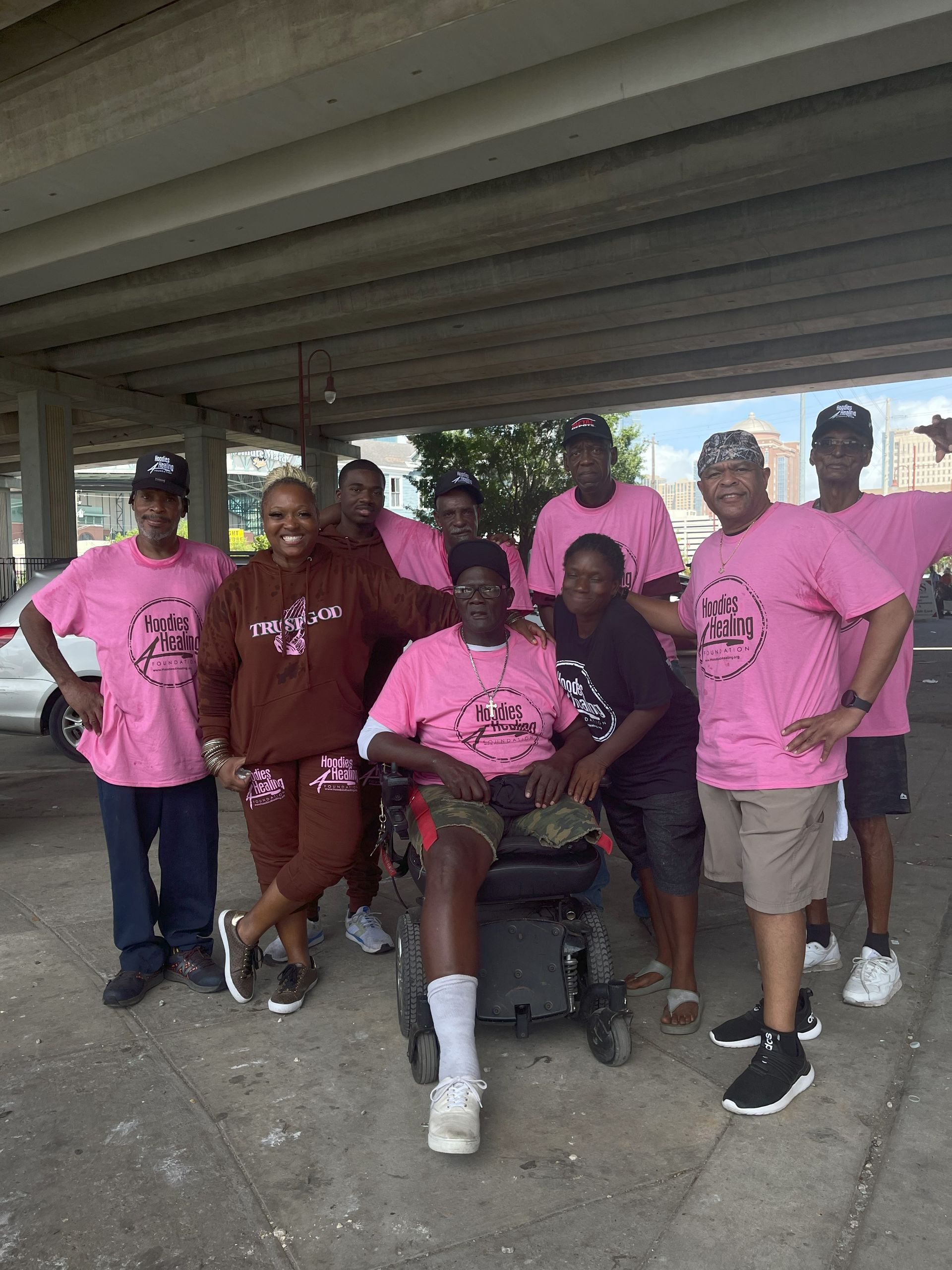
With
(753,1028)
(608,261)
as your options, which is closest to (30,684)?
(753,1028)

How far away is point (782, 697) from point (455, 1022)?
130cm

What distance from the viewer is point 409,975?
2.91 m

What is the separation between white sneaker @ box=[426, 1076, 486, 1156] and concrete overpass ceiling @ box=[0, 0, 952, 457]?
22.5ft

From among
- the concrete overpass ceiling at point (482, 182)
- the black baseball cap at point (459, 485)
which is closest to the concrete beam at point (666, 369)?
the concrete overpass ceiling at point (482, 182)

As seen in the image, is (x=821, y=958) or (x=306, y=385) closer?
(x=821, y=958)

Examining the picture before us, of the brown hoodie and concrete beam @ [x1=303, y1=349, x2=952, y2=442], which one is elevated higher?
concrete beam @ [x1=303, y1=349, x2=952, y2=442]

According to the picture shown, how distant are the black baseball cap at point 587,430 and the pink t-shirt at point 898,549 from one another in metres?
1.00

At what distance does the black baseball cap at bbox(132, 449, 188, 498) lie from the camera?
134 inches

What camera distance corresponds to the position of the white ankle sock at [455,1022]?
8.32 feet

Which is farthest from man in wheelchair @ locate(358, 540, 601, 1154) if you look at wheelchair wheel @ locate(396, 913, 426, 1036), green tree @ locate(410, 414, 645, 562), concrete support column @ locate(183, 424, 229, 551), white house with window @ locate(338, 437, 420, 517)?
white house with window @ locate(338, 437, 420, 517)

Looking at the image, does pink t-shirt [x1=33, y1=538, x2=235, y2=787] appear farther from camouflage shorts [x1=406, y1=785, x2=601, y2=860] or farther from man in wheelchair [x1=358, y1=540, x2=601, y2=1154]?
camouflage shorts [x1=406, y1=785, x2=601, y2=860]

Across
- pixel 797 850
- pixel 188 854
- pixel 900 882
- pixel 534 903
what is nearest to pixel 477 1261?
pixel 534 903

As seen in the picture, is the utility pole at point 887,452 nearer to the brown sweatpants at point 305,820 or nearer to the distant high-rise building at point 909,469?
the distant high-rise building at point 909,469

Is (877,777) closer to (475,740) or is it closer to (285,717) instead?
(475,740)
